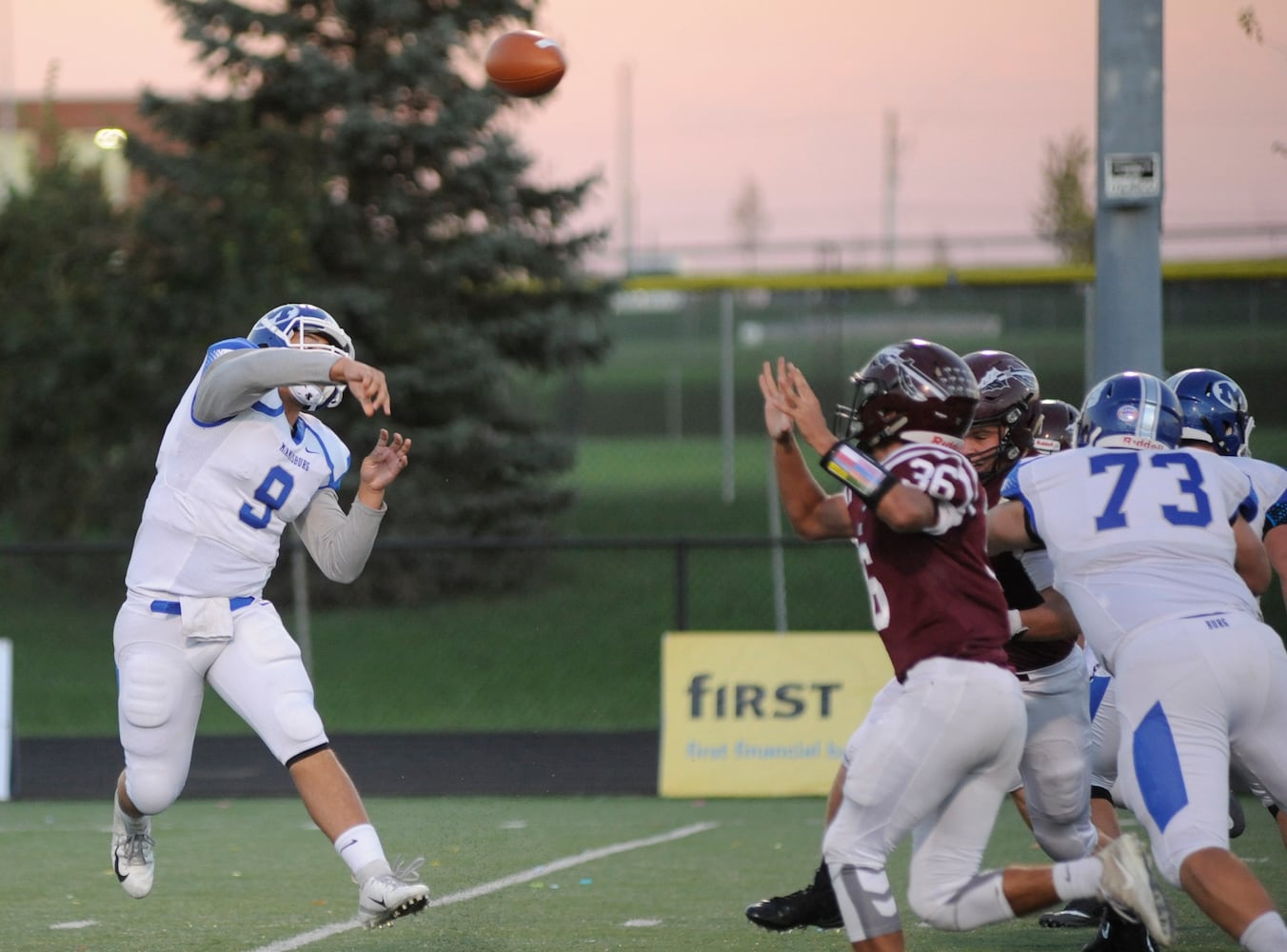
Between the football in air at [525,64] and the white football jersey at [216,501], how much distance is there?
10.5ft

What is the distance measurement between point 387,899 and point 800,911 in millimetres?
1312

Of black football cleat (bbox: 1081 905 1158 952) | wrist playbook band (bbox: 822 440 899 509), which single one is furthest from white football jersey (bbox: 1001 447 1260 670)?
black football cleat (bbox: 1081 905 1158 952)

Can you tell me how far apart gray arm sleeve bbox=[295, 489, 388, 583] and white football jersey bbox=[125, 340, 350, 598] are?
190 millimetres

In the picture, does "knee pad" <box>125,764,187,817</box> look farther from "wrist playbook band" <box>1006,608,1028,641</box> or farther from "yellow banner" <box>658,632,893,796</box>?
"yellow banner" <box>658,632,893,796</box>

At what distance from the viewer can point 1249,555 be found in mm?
5055

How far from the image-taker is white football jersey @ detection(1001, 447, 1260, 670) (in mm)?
4660

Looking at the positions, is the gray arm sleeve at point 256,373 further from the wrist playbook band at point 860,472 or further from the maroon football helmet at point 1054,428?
the maroon football helmet at point 1054,428

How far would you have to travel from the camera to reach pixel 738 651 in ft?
33.6

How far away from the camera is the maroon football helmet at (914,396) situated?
15.1 ft

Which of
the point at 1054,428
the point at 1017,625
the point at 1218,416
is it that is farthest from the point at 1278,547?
the point at 1054,428

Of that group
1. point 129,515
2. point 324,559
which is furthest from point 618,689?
point 324,559

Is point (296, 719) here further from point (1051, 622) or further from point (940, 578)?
point (1051, 622)

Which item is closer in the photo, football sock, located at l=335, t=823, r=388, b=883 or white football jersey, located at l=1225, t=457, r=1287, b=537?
football sock, located at l=335, t=823, r=388, b=883

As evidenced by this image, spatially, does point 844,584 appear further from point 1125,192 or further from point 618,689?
point 1125,192
